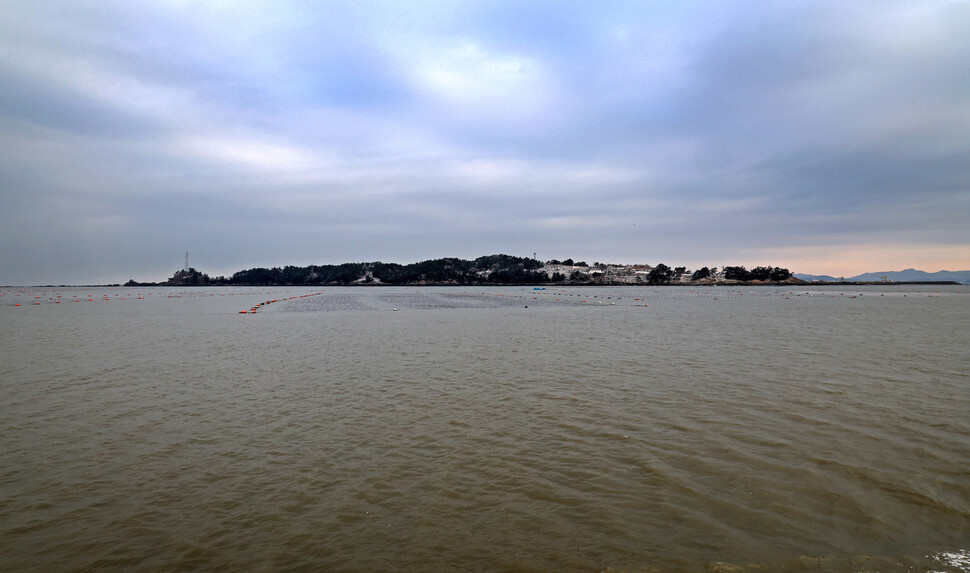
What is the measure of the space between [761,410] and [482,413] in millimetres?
6605

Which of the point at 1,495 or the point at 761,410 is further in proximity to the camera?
the point at 761,410

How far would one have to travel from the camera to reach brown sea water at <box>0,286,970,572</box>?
567 cm

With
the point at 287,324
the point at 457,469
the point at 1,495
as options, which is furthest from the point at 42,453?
the point at 287,324

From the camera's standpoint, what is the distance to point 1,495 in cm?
728

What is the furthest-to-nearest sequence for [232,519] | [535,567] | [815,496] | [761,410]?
[761,410] < [815,496] < [232,519] < [535,567]

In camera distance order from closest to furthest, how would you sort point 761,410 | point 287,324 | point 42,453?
point 42,453
point 761,410
point 287,324

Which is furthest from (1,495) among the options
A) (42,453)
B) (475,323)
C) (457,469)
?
(475,323)

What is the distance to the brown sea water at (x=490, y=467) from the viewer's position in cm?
567

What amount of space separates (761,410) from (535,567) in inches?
338

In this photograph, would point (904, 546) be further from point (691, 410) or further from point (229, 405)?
point (229, 405)

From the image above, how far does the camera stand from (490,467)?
8.18 m

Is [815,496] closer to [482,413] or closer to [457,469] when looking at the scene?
[457,469]

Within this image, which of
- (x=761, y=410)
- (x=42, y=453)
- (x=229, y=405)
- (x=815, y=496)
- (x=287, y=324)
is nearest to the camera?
(x=815, y=496)

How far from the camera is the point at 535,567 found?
529 centimetres
